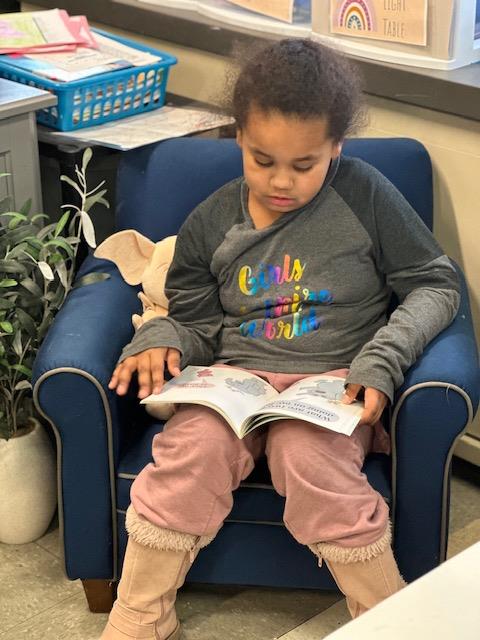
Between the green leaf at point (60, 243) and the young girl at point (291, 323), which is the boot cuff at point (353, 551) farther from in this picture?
the green leaf at point (60, 243)

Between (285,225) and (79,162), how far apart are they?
23.2 inches

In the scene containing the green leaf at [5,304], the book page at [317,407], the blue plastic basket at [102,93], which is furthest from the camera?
the blue plastic basket at [102,93]

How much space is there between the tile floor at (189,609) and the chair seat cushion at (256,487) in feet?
0.80

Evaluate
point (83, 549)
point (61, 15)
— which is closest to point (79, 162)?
point (61, 15)

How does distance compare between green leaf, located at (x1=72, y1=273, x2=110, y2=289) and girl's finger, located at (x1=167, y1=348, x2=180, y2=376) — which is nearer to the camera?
girl's finger, located at (x1=167, y1=348, x2=180, y2=376)

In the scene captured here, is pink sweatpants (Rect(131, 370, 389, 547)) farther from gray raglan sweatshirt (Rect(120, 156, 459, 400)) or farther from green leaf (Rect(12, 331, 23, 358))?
green leaf (Rect(12, 331, 23, 358))

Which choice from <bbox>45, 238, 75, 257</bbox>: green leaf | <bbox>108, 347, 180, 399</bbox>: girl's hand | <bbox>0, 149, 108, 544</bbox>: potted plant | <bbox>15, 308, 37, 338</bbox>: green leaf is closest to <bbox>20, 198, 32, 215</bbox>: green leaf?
<bbox>0, 149, 108, 544</bbox>: potted plant

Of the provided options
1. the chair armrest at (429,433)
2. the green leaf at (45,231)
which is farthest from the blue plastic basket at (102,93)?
the chair armrest at (429,433)

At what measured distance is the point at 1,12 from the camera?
2.93 m

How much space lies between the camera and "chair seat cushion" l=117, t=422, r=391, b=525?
1.76m

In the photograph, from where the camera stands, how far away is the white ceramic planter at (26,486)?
2.04m

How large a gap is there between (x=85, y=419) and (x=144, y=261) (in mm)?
438

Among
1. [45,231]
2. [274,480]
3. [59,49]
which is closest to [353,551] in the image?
[274,480]

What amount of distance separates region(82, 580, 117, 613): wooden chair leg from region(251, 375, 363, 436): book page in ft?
1.55
